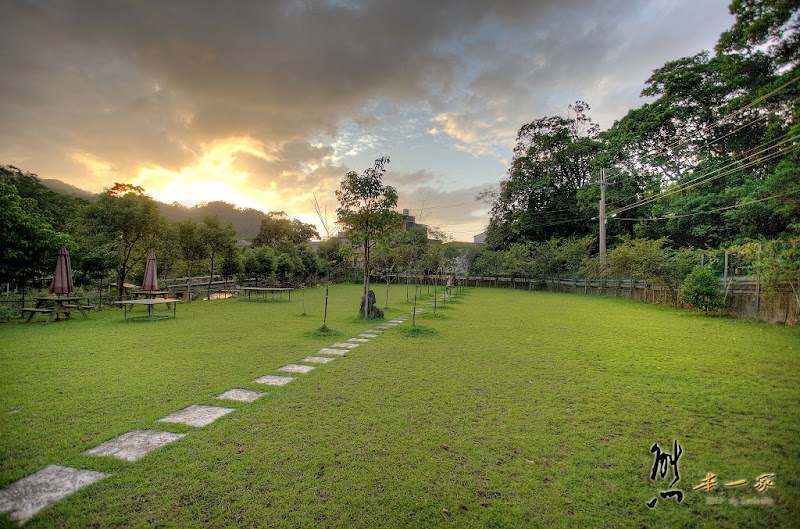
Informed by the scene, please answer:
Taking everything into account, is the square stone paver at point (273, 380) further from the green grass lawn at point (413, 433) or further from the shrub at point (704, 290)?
the shrub at point (704, 290)

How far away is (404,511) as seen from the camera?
190 centimetres

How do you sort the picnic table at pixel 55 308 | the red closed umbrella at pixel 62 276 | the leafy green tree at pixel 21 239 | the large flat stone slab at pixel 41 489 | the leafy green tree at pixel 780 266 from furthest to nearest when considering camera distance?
the red closed umbrella at pixel 62 276
the picnic table at pixel 55 308
the leafy green tree at pixel 21 239
the leafy green tree at pixel 780 266
the large flat stone slab at pixel 41 489

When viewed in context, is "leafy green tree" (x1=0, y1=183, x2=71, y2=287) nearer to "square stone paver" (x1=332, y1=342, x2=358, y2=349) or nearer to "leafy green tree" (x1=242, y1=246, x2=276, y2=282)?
"square stone paver" (x1=332, y1=342, x2=358, y2=349)

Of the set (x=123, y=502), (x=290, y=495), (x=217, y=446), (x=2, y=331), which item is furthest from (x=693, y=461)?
(x=2, y=331)

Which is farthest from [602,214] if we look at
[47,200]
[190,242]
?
[47,200]

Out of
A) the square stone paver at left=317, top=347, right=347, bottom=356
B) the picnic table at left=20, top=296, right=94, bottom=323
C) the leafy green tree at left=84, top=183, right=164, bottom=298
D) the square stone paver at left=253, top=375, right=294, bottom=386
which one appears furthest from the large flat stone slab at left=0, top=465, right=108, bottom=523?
the leafy green tree at left=84, top=183, right=164, bottom=298

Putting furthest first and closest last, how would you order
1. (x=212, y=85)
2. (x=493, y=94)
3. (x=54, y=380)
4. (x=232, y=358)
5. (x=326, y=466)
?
(x=493, y=94) < (x=212, y=85) < (x=232, y=358) < (x=54, y=380) < (x=326, y=466)

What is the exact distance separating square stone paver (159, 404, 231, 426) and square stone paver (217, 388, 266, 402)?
0.25 meters

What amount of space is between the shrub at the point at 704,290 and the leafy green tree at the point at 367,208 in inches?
384

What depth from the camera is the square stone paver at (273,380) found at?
4.14m

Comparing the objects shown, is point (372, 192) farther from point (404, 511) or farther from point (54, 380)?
point (404, 511)

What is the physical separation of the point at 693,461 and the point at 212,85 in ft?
28.8

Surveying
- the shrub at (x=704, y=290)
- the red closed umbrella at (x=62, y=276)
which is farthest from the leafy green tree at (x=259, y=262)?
the shrub at (x=704, y=290)

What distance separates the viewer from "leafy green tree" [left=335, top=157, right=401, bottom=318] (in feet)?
31.0
